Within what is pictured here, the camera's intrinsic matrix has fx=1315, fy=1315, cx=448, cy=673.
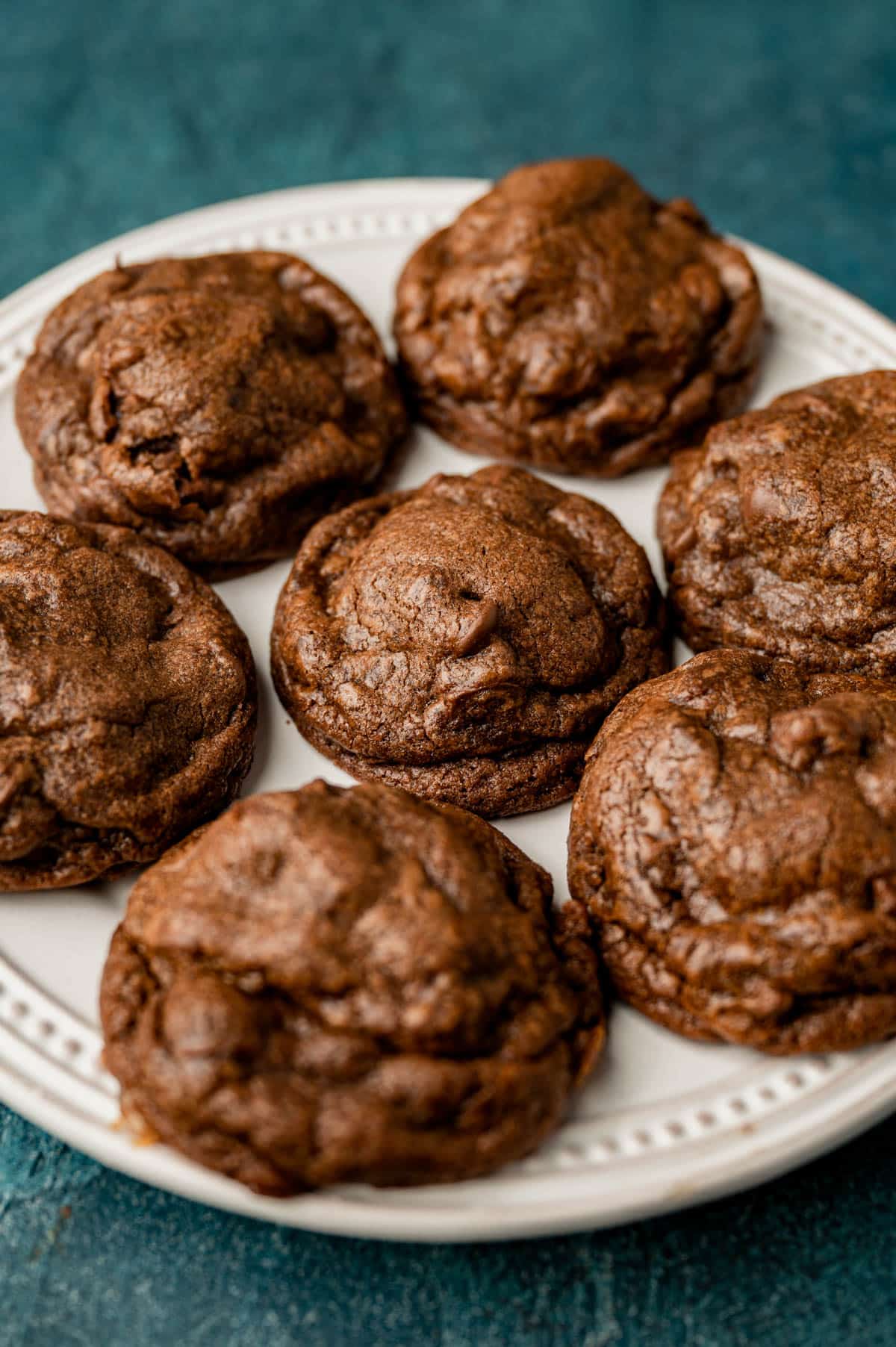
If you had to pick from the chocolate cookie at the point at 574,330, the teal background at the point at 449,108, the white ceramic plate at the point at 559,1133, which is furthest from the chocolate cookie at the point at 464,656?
the teal background at the point at 449,108

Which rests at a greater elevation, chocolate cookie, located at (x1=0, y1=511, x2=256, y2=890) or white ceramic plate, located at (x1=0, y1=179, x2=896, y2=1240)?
chocolate cookie, located at (x1=0, y1=511, x2=256, y2=890)

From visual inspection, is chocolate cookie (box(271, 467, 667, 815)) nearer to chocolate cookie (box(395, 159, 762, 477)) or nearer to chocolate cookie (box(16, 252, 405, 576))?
chocolate cookie (box(16, 252, 405, 576))

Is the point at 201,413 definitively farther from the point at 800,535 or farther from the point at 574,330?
the point at 800,535

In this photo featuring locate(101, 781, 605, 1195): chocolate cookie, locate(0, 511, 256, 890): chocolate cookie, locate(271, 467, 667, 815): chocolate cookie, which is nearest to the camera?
locate(101, 781, 605, 1195): chocolate cookie

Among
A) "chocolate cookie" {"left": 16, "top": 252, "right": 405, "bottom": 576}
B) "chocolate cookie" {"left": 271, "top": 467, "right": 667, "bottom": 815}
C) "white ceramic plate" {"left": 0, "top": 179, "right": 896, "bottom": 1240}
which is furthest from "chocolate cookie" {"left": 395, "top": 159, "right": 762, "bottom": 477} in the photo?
"white ceramic plate" {"left": 0, "top": 179, "right": 896, "bottom": 1240}

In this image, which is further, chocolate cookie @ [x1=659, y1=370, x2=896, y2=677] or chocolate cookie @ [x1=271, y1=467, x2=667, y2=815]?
chocolate cookie @ [x1=659, y1=370, x2=896, y2=677]

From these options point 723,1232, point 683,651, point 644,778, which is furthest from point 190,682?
point 723,1232

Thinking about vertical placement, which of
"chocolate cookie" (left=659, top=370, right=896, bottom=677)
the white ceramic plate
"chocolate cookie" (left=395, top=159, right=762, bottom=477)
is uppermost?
"chocolate cookie" (left=395, top=159, right=762, bottom=477)
